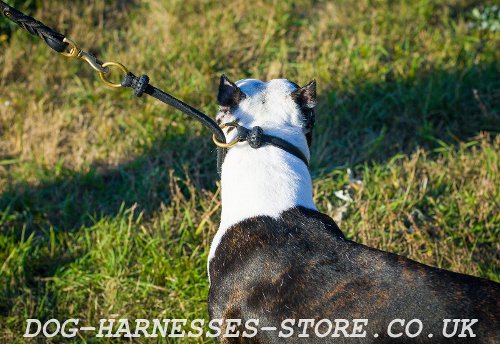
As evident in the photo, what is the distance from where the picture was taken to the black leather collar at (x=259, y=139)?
8.75 feet

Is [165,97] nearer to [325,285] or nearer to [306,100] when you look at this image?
[306,100]

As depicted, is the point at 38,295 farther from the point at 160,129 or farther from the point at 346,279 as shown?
the point at 346,279

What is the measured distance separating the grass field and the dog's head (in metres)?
1.08

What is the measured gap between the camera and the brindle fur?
2.21m

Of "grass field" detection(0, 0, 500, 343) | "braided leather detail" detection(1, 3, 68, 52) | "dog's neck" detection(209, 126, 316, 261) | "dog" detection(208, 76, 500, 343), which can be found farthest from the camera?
"grass field" detection(0, 0, 500, 343)

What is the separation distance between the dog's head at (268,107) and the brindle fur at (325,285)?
0.46 m

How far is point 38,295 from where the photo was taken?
3582mm

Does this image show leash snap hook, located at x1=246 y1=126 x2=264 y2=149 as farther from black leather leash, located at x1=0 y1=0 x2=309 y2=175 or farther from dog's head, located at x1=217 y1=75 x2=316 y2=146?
dog's head, located at x1=217 y1=75 x2=316 y2=146

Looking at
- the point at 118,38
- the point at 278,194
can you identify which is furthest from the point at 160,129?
the point at 278,194

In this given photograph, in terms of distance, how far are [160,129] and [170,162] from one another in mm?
373

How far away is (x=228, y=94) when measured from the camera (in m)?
2.89

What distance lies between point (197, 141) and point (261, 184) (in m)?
1.97

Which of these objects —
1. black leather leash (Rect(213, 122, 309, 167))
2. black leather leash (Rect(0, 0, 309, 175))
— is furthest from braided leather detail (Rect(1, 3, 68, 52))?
black leather leash (Rect(213, 122, 309, 167))

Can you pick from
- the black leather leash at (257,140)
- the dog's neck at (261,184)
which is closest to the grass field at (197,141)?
the dog's neck at (261,184)
